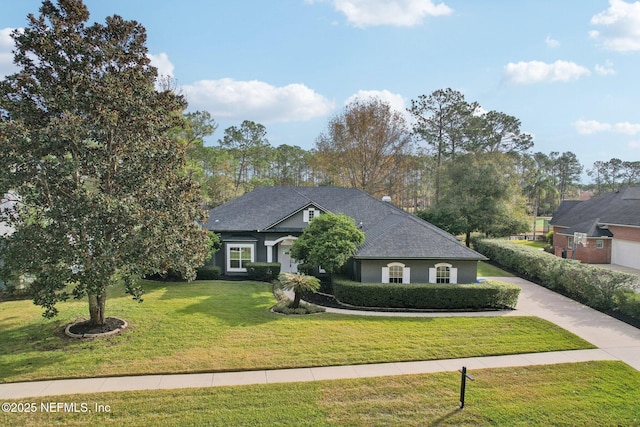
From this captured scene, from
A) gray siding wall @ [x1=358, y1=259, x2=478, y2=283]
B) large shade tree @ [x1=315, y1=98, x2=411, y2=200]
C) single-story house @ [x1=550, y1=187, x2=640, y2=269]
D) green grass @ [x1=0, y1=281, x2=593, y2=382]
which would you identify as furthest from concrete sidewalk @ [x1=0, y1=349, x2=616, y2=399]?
large shade tree @ [x1=315, y1=98, x2=411, y2=200]

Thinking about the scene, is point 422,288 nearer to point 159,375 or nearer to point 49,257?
point 159,375

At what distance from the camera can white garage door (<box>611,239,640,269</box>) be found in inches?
1080

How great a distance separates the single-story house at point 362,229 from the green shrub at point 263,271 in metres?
1.11

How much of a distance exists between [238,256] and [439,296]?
1273 cm

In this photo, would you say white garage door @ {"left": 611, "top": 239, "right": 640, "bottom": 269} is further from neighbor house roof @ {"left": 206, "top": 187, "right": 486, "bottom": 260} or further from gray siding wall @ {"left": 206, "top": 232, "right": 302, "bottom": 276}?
gray siding wall @ {"left": 206, "top": 232, "right": 302, "bottom": 276}

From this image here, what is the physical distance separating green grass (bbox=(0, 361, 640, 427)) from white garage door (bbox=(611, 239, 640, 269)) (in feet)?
74.3

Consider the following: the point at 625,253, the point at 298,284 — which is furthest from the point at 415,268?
the point at 625,253

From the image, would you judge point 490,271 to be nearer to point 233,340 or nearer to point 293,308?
point 293,308

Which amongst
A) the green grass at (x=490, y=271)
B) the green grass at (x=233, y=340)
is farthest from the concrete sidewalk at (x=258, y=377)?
the green grass at (x=490, y=271)

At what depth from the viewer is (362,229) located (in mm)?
24172

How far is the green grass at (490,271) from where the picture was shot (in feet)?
82.6

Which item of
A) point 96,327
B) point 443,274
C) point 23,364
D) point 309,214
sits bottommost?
point 23,364

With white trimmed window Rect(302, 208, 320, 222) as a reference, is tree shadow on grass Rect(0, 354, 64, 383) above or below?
below

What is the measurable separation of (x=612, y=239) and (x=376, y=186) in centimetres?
2247
